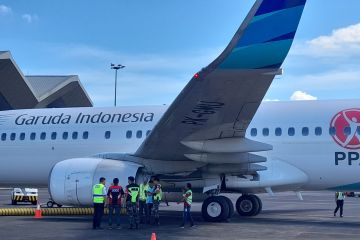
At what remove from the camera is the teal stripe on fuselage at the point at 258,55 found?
1238 cm

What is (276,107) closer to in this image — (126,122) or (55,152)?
(126,122)

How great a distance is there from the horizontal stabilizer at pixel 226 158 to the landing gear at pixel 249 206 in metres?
3.87

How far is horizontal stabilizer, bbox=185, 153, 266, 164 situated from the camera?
55.9 feet

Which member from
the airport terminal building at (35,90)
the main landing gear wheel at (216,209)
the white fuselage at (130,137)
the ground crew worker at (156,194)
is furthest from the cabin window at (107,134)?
the airport terminal building at (35,90)

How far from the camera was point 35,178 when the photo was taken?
20.6 meters

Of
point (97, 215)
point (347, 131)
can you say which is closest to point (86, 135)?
point (97, 215)

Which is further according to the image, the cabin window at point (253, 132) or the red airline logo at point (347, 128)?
the cabin window at point (253, 132)

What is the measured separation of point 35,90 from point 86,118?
35.4 meters

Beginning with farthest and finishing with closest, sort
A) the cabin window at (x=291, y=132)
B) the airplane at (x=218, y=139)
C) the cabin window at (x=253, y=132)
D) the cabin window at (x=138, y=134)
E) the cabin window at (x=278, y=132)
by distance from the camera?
the cabin window at (x=138, y=134), the cabin window at (x=253, y=132), the cabin window at (x=278, y=132), the cabin window at (x=291, y=132), the airplane at (x=218, y=139)

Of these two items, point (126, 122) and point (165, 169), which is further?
point (126, 122)

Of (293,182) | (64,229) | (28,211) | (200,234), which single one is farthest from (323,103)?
(28,211)

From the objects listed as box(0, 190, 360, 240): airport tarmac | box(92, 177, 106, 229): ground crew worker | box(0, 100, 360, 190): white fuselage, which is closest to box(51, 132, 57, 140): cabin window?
box(0, 100, 360, 190): white fuselage

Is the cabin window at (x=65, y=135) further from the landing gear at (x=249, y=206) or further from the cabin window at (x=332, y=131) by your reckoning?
the cabin window at (x=332, y=131)

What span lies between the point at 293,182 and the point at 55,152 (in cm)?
840
